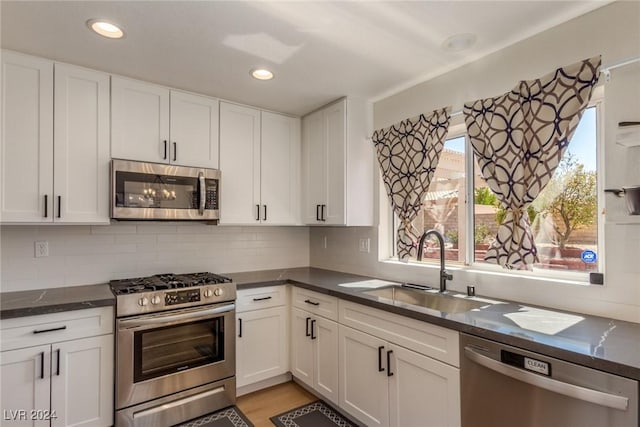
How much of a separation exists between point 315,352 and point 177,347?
983 millimetres

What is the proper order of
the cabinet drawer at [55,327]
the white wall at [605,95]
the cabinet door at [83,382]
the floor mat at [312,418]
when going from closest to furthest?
the white wall at [605,95] < the cabinet drawer at [55,327] < the cabinet door at [83,382] < the floor mat at [312,418]

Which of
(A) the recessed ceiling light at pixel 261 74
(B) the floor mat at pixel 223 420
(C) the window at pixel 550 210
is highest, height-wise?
(A) the recessed ceiling light at pixel 261 74

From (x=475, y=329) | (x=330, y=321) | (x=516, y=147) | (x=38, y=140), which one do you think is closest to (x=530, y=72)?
(x=516, y=147)

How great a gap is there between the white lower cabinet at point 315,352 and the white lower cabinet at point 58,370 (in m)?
1.30

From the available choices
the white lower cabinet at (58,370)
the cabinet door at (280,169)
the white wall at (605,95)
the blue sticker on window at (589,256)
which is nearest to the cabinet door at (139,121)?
the cabinet door at (280,169)

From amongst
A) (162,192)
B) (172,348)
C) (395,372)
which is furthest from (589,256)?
(162,192)

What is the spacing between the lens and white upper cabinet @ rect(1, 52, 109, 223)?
2.11 m

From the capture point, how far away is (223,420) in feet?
7.93

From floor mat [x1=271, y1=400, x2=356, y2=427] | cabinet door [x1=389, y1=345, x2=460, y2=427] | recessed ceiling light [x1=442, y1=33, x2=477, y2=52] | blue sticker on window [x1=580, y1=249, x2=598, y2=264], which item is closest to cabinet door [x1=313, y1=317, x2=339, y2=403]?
floor mat [x1=271, y1=400, x2=356, y2=427]

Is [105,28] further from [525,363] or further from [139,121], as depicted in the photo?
[525,363]

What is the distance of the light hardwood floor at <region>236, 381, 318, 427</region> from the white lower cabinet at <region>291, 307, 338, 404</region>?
0.37 feet

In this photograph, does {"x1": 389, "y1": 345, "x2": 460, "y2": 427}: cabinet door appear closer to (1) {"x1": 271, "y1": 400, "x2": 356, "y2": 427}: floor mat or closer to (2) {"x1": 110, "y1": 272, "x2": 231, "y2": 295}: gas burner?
(1) {"x1": 271, "y1": 400, "x2": 356, "y2": 427}: floor mat

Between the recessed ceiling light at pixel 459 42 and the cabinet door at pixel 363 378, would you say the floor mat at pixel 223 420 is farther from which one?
the recessed ceiling light at pixel 459 42

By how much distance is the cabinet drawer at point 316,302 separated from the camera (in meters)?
2.45
